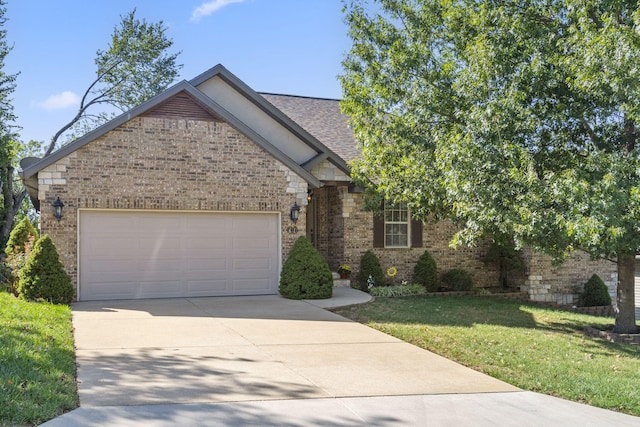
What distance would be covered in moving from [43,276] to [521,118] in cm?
998

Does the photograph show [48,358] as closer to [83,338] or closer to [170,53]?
[83,338]

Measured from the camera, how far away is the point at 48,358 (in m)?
7.21

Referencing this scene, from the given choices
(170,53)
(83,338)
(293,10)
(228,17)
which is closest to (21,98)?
(170,53)

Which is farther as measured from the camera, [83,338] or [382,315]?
[382,315]

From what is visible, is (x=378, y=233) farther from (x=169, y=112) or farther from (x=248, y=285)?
(x=169, y=112)

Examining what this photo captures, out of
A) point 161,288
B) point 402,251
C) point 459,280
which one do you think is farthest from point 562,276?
point 161,288

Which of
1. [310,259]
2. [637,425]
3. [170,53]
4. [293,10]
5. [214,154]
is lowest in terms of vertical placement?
[637,425]

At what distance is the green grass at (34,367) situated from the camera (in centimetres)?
536

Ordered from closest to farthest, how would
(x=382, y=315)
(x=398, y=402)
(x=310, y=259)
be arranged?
1. (x=398, y=402)
2. (x=382, y=315)
3. (x=310, y=259)

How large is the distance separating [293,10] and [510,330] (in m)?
8.33

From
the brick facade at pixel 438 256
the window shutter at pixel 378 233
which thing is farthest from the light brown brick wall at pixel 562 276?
the window shutter at pixel 378 233

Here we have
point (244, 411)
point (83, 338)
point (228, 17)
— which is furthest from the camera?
point (228, 17)

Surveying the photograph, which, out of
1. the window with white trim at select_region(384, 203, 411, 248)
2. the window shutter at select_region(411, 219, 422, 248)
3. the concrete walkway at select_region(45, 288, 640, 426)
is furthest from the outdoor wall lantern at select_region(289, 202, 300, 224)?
the concrete walkway at select_region(45, 288, 640, 426)

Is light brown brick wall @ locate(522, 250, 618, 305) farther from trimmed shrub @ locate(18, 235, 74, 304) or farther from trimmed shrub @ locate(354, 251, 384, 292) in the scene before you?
trimmed shrub @ locate(18, 235, 74, 304)
